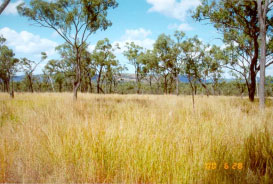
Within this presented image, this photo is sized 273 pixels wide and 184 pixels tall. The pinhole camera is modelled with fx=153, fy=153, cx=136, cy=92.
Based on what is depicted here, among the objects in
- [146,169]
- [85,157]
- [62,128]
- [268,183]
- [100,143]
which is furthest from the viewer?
[62,128]

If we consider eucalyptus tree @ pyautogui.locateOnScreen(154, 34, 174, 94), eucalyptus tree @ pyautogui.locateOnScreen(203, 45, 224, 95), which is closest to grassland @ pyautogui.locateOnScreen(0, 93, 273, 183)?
eucalyptus tree @ pyautogui.locateOnScreen(203, 45, 224, 95)

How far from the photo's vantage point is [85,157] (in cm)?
239

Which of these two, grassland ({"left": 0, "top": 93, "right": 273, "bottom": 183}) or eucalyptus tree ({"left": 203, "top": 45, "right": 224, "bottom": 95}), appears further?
eucalyptus tree ({"left": 203, "top": 45, "right": 224, "bottom": 95})

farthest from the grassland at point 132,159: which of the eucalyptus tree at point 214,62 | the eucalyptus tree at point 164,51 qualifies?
the eucalyptus tree at point 164,51

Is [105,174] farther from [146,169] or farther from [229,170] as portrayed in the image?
[229,170]

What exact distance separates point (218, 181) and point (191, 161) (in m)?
0.37

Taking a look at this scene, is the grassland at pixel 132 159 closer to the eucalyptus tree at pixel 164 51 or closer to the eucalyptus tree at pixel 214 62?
the eucalyptus tree at pixel 214 62

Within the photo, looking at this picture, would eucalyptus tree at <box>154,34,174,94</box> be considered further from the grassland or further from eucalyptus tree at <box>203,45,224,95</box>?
the grassland

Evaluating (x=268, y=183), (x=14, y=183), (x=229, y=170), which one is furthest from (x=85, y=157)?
(x=268, y=183)

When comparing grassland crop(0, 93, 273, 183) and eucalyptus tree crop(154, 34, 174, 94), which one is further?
eucalyptus tree crop(154, 34, 174, 94)

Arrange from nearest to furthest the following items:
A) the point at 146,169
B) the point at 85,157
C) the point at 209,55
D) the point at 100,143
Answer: the point at 146,169 → the point at 85,157 → the point at 100,143 → the point at 209,55

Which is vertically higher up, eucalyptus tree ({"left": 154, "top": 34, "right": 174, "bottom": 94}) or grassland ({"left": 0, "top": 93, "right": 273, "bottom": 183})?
eucalyptus tree ({"left": 154, "top": 34, "right": 174, "bottom": 94})

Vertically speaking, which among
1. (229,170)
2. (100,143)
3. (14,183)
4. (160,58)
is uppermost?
(160,58)

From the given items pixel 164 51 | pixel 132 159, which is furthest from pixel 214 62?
pixel 132 159
